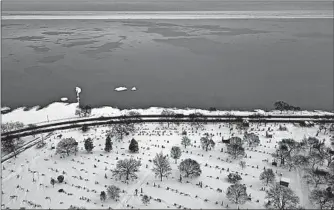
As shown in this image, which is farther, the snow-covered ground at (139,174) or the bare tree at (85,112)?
the bare tree at (85,112)

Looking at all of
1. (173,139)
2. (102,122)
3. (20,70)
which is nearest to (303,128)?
(173,139)

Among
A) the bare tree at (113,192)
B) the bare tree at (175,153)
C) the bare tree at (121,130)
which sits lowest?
the bare tree at (113,192)

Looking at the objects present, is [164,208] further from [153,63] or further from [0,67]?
[0,67]

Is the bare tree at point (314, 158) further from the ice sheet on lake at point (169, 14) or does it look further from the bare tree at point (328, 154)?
the ice sheet on lake at point (169, 14)

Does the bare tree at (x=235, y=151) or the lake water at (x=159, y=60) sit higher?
the lake water at (x=159, y=60)

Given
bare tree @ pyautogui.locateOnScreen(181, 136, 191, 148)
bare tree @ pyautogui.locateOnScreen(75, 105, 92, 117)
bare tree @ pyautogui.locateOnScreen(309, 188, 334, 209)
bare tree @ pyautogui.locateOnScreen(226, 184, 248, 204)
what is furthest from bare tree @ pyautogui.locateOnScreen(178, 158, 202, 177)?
bare tree @ pyautogui.locateOnScreen(75, 105, 92, 117)

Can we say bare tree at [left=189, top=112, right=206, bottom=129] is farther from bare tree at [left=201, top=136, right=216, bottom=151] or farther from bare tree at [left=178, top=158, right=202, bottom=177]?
bare tree at [left=178, top=158, right=202, bottom=177]

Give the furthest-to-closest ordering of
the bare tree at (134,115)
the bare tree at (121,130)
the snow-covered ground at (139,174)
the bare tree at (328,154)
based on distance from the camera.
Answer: the bare tree at (134,115) → the bare tree at (121,130) → the bare tree at (328,154) → the snow-covered ground at (139,174)

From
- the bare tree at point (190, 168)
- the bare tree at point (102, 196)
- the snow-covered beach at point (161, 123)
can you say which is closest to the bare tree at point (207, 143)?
the snow-covered beach at point (161, 123)
